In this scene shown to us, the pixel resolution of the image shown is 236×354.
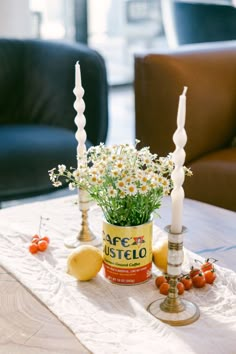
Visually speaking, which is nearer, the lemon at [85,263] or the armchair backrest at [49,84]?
the lemon at [85,263]

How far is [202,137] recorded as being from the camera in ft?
7.48

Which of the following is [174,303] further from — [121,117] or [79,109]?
[121,117]

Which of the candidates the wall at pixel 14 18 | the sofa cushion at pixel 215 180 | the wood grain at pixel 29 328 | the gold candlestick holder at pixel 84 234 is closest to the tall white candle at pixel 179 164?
the wood grain at pixel 29 328

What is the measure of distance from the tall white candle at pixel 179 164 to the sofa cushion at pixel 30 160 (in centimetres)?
129

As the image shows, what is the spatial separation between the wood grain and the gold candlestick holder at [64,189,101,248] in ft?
0.69

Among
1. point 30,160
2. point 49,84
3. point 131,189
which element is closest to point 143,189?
point 131,189

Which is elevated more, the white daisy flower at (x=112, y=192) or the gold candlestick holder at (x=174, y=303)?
the white daisy flower at (x=112, y=192)

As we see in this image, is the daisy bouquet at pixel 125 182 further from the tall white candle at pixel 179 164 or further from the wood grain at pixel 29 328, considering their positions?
the wood grain at pixel 29 328

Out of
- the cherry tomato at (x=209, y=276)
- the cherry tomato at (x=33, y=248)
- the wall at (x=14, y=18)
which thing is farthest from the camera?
the wall at (x=14, y=18)

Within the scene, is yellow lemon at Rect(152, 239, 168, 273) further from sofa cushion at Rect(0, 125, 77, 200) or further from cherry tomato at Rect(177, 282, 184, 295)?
sofa cushion at Rect(0, 125, 77, 200)

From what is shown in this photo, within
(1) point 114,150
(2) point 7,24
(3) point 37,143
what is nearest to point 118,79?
(2) point 7,24

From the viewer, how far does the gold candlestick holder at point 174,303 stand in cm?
107

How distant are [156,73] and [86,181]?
1096 millimetres

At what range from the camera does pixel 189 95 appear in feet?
7.25
